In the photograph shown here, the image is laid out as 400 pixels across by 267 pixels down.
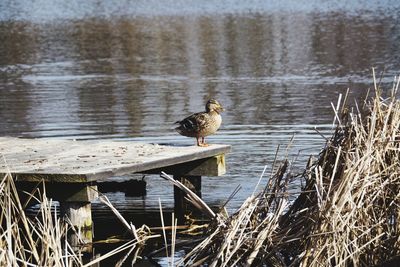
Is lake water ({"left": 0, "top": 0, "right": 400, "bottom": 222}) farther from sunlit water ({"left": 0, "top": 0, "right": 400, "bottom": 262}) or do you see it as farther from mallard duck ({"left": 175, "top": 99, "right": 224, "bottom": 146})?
mallard duck ({"left": 175, "top": 99, "right": 224, "bottom": 146})

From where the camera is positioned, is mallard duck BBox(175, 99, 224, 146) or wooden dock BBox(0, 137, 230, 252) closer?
wooden dock BBox(0, 137, 230, 252)

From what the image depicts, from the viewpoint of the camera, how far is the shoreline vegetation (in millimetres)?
8680

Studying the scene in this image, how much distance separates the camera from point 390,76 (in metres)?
26.5

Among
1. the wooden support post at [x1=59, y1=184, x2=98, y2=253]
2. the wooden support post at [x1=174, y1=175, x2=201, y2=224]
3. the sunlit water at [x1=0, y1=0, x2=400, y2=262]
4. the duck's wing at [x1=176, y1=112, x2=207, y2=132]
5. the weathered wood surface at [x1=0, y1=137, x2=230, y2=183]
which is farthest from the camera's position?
the sunlit water at [x1=0, y1=0, x2=400, y2=262]

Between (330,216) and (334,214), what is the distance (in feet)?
0.15

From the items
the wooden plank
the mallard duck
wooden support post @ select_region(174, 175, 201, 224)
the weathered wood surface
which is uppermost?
the mallard duck

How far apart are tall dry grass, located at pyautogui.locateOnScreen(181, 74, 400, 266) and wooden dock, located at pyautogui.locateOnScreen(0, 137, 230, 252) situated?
222cm

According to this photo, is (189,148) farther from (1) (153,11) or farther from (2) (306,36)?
(1) (153,11)

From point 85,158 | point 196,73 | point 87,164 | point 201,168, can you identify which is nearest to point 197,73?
point 196,73

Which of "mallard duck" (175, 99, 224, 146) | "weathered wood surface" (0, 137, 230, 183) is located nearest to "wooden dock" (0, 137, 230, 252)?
"weathered wood surface" (0, 137, 230, 183)

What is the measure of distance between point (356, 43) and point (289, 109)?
51.8 feet

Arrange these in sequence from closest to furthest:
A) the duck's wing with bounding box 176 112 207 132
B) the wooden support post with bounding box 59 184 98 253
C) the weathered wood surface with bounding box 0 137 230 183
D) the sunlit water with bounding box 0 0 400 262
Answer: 1. the weathered wood surface with bounding box 0 137 230 183
2. the wooden support post with bounding box 59 184 98 253
3. the duck's wing with bounding box 176 112 207 132
4. the sunlit water with bounding box 0 0 400 262

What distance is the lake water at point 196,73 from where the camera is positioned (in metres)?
17.5

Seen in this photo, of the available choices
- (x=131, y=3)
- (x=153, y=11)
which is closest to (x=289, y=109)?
(x=153, y=11)
